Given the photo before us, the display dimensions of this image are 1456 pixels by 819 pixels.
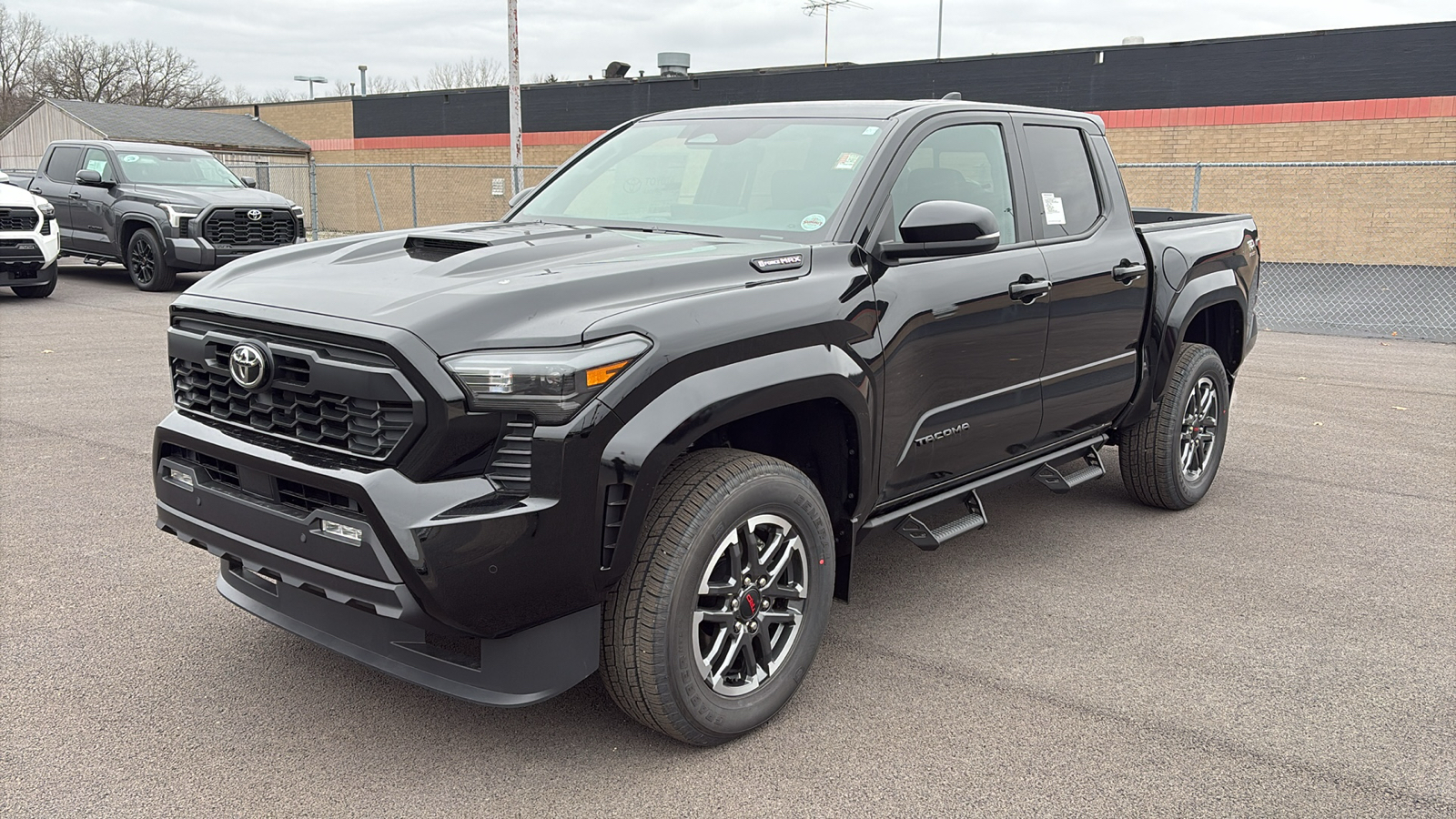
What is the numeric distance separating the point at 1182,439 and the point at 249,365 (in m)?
4.43

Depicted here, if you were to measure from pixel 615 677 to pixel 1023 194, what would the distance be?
2632 millimetres

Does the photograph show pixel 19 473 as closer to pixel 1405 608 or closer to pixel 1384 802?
pixel 1384 802

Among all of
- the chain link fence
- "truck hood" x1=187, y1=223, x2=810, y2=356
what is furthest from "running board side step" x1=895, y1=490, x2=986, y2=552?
the chain link fence

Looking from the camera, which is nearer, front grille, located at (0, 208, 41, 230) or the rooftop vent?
front grille, located at (0, 208, 41, 230)

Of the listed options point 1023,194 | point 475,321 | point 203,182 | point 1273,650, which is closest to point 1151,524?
point 1273,650

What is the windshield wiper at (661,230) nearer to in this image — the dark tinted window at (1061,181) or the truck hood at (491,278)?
the truck hood at (491,278)

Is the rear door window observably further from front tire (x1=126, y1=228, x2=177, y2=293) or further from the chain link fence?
the chain link fence

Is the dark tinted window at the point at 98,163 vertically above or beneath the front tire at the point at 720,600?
above

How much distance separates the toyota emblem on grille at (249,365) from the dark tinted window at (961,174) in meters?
2.06

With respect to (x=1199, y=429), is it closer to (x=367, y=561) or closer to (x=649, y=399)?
(x=649, y=399)

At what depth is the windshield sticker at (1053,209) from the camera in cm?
456

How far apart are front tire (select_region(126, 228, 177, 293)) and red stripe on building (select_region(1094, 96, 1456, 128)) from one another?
18244mm

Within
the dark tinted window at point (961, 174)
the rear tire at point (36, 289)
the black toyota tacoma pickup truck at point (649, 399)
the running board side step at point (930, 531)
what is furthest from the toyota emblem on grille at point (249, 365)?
the rear tire at point (36, 289)

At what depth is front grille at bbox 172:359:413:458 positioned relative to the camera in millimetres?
2729
